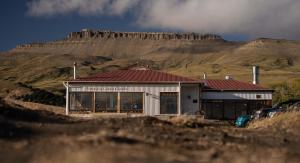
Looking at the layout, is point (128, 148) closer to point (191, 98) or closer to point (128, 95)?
point (128, 95)

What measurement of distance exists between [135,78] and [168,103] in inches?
117

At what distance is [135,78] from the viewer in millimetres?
39094

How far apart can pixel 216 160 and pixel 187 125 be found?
43.9 feet

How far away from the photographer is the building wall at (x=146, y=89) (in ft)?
125

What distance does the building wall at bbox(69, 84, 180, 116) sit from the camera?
38.2 meters

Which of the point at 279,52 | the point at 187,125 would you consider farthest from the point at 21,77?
the point at 187,125

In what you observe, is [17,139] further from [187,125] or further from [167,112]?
[167,112]

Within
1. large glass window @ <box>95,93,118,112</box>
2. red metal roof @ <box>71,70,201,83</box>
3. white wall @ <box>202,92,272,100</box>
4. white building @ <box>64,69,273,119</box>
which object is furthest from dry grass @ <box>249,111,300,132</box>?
white wall @ <box>202,92,272,100</box>

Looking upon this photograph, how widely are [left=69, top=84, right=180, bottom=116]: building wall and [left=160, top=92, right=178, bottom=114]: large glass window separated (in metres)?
0.28

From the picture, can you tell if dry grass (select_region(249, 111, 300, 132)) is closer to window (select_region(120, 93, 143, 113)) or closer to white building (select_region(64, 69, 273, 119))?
white building (select_region(64, 69, 273, 119))

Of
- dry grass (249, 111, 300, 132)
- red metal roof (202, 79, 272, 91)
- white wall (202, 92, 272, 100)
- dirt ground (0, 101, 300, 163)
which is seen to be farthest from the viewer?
red metal roof (202, 79, 272, 91)

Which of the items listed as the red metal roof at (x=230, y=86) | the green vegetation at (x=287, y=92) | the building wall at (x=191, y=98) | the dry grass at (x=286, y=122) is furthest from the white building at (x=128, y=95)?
the green vegetation at (x=287, y=92)

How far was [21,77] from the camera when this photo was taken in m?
152

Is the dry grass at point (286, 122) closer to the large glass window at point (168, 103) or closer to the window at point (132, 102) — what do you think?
the large glass window at point (168, 103)
